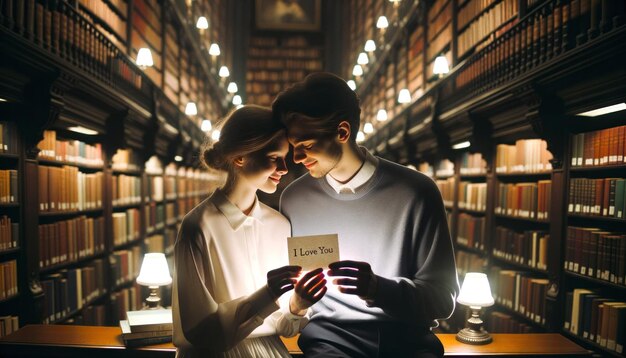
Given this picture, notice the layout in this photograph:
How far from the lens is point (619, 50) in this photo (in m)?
3.04

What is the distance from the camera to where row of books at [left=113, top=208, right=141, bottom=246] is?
609 cm

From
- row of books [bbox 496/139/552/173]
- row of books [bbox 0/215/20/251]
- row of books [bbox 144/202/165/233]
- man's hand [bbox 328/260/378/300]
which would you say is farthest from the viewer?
row of books [bbox 144/202/165/233]

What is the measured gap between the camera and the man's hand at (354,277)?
1347 millimetres

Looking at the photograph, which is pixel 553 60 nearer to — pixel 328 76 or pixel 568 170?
pixel 568 170

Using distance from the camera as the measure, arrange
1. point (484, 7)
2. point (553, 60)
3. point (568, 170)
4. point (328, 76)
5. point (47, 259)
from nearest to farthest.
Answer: point (328, 76) < point (553, 60) < point (568, 170) < point (47, 259) < point (484, 7)

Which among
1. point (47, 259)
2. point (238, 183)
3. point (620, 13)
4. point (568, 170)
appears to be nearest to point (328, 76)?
point (238, 183)

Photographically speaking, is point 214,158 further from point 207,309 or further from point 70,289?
point 70,289

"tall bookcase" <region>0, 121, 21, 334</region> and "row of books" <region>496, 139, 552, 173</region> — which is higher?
"row of books" <region>496, 139, 552, 173</region>

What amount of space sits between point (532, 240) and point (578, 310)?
0.94 m

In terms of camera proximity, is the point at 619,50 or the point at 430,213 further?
the point at 619,50

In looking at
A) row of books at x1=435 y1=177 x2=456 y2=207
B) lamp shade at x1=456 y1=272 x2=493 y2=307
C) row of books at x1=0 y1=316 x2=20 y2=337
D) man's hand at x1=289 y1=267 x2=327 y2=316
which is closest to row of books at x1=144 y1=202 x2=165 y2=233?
row of books at x1=0 y1=316 x2=20 y2=337

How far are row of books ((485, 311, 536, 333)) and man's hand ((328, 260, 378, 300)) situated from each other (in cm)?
A: 396

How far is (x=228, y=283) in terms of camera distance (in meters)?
1.49

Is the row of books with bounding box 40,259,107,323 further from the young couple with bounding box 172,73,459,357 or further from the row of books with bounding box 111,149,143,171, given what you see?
the young couple with bounding box 172,73,459,357
